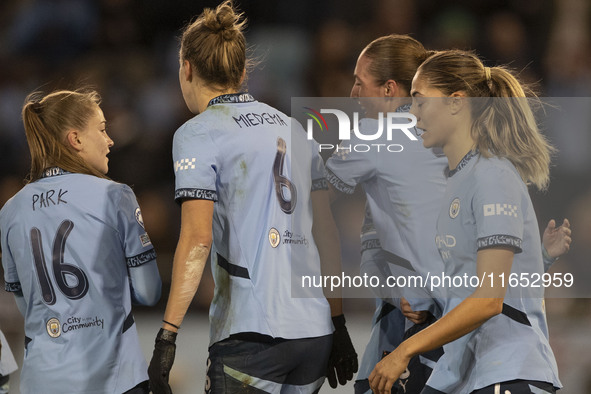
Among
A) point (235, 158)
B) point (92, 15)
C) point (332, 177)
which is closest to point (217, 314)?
point (235, 158)

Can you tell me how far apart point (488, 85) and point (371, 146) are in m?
0.59

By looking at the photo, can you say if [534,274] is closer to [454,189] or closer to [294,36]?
[454,189]

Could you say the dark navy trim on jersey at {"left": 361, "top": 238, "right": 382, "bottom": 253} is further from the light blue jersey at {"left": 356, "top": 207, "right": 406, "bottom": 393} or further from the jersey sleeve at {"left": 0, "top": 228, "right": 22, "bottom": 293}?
the jersey sleeve at {"left": 0, "top": 228, "right": 22, "bottom": 293}

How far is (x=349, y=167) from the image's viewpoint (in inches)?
114

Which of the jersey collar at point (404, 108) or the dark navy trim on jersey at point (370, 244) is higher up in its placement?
the jersey collar at point (404, 108)

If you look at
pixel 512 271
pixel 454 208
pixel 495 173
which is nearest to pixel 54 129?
pixel 454 208

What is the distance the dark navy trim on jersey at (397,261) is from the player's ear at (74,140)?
115cm

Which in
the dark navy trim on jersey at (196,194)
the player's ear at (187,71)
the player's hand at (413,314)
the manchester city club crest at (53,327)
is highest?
the player's ear at (187,71)

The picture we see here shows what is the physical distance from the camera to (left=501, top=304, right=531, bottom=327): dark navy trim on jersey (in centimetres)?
223

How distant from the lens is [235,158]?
246 cm

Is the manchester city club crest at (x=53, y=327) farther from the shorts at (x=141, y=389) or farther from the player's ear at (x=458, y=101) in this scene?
the player's ear at (x=458, y=101)

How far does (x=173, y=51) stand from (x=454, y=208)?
362 cm

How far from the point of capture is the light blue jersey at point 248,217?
7.96 ft

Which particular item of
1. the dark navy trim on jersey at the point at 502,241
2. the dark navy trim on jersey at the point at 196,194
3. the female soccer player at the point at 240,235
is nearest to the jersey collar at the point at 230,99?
the female soccer player at the point at 240,235
